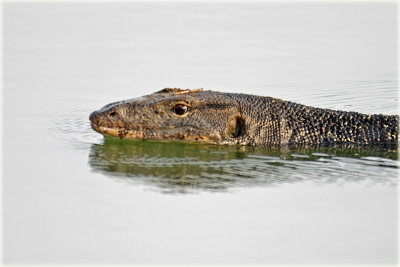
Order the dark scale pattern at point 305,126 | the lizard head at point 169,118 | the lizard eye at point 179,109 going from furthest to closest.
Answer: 1. the dark scale pattern at point 305,126
2. the lizard eye at point 179,109
3. the lizard head at point 169,118

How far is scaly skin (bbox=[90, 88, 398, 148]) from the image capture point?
16.4 meters

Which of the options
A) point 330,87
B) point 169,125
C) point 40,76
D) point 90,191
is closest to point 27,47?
point 40,76

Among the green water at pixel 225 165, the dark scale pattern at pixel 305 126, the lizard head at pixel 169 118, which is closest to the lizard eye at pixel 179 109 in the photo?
the lizard head at pixel 169 118

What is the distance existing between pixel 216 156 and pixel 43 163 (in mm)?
2669

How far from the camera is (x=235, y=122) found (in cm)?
1678

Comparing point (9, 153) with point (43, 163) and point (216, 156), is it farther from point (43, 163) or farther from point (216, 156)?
point (216, 156)

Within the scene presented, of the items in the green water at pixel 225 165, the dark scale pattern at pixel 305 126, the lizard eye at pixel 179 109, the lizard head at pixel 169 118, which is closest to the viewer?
the green water at pixel 225 165

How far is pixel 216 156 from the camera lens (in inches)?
640

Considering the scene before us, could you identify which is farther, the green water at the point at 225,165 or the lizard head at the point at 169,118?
the lizard head at the point at 169,118

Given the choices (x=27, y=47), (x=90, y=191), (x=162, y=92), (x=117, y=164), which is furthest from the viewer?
(x=27, y=47)

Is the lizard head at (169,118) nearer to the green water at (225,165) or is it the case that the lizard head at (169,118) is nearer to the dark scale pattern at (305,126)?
the green water at (225,165)

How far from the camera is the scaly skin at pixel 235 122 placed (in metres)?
16.4

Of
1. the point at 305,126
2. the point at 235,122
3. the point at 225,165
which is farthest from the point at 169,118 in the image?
the point at 305,126

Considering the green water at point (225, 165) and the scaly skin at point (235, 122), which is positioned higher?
the scaly skin at point (235, 122)
